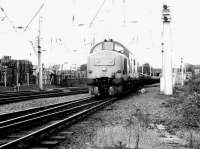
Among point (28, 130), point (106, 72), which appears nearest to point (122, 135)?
point (28, 130)

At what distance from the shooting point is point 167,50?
23531 millimetres

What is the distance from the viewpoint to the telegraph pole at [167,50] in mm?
23188

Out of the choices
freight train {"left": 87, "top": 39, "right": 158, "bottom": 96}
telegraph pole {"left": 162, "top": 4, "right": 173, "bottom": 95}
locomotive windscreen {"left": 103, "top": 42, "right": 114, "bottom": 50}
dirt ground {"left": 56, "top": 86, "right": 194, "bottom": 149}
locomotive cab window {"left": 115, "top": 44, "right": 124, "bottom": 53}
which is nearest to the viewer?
dirt ground {"left": 56, "top": 86, "right": 194, "bottom": 149}

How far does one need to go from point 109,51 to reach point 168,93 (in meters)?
7.27

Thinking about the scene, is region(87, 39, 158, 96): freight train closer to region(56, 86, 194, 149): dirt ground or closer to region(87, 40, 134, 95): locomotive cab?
region(87, 40, 134, 95): locomotive cab

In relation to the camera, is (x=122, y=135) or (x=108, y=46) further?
(x=108, y=46)

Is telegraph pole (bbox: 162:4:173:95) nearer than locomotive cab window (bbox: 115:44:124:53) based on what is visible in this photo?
No

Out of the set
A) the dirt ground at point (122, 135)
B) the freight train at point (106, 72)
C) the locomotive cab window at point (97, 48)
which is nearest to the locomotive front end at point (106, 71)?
the freight train at point (106, 72)

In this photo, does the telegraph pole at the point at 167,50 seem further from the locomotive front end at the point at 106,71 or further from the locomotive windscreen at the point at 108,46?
the locomotive front end at the point at 106,71

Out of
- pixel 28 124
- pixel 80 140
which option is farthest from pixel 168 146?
pixel 28 124

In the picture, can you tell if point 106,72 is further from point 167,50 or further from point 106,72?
point 167,50

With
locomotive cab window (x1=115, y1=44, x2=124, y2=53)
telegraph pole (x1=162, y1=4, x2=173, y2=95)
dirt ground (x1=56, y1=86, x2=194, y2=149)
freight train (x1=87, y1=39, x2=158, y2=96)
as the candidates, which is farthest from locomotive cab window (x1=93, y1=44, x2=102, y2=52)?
dirt ground (x1=56, y1=86, x2=194, y2=149)

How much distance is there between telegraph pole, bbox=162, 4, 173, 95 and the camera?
2319 cm

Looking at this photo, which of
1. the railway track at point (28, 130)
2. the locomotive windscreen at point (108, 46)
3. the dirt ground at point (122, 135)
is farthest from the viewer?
the locomotive windscreen at point (108, 46)
